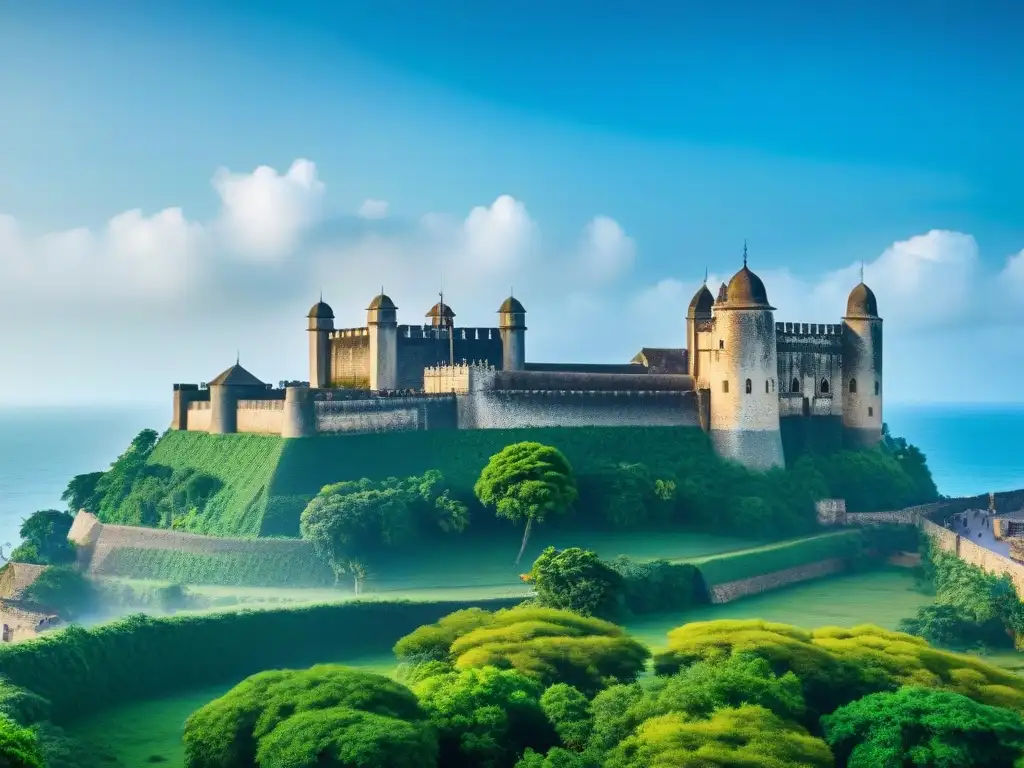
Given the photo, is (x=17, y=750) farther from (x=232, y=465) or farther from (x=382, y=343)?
(x=382, y=343)

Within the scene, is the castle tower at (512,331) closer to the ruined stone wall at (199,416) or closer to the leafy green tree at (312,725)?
the ruined stone wall at (199,416)

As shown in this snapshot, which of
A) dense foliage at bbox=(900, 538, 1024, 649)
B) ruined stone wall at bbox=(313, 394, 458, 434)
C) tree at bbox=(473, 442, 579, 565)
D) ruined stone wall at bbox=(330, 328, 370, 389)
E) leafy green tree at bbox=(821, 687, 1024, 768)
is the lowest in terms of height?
leafy green tree at bbox=(821, 687, 1024, 768)

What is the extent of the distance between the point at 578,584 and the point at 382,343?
16718 millimetres

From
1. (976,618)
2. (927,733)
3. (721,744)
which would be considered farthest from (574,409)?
(721,744)

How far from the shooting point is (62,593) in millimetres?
44000

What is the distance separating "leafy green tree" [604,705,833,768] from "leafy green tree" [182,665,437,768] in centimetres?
358

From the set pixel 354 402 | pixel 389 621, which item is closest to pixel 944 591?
pixel 389 621

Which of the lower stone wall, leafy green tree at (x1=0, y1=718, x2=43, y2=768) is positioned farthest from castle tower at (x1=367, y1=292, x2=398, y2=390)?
leafy green tree at (x1=0, y1=718, x2=43, y2=768)

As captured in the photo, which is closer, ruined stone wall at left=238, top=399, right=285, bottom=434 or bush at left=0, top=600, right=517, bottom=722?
bush at left=0, top=600, right=517, bottom=722

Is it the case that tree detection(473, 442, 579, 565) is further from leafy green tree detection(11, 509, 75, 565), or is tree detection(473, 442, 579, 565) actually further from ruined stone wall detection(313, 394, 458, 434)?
leafy green tree detection(11, 509, 75, 565)

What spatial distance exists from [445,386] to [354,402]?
4.27 m

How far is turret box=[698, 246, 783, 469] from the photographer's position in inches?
2020

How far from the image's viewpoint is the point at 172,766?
29078 millimetres

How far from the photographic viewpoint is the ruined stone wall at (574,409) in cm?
5047
